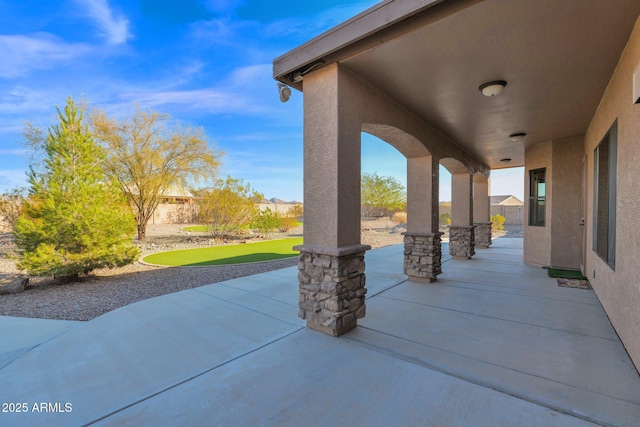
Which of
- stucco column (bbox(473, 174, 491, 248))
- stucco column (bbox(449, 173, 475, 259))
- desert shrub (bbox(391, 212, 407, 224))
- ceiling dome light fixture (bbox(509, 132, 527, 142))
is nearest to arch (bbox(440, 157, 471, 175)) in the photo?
stucco column (bbox(449, 173, 475, 259))

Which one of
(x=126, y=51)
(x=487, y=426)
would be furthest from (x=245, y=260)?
(x=487, y=426)

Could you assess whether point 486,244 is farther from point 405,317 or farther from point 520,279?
point 405,317

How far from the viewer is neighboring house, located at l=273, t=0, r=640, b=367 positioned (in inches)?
99.0

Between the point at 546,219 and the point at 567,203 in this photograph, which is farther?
the point at 546,219

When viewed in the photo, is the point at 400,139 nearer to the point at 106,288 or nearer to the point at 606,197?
the point at 606,197

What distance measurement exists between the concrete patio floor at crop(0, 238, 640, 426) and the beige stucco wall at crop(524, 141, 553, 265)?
9.29ft

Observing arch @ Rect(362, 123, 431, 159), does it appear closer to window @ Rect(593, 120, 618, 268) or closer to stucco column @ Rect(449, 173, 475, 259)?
window @ Rect(593, 120, 618, 268)

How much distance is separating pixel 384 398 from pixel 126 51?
422 inches

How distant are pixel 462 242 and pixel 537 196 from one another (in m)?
2.20

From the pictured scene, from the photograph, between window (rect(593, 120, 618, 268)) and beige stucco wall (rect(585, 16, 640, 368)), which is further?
window (rect(593, 120, 618, 268))

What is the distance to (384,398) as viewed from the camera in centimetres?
214

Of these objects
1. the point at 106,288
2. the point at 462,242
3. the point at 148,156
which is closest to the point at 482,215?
the point at 462,242

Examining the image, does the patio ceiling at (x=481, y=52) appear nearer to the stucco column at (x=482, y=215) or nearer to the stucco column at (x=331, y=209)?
the stucco column at (x=331, y=209)

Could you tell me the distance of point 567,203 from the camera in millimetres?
6535
